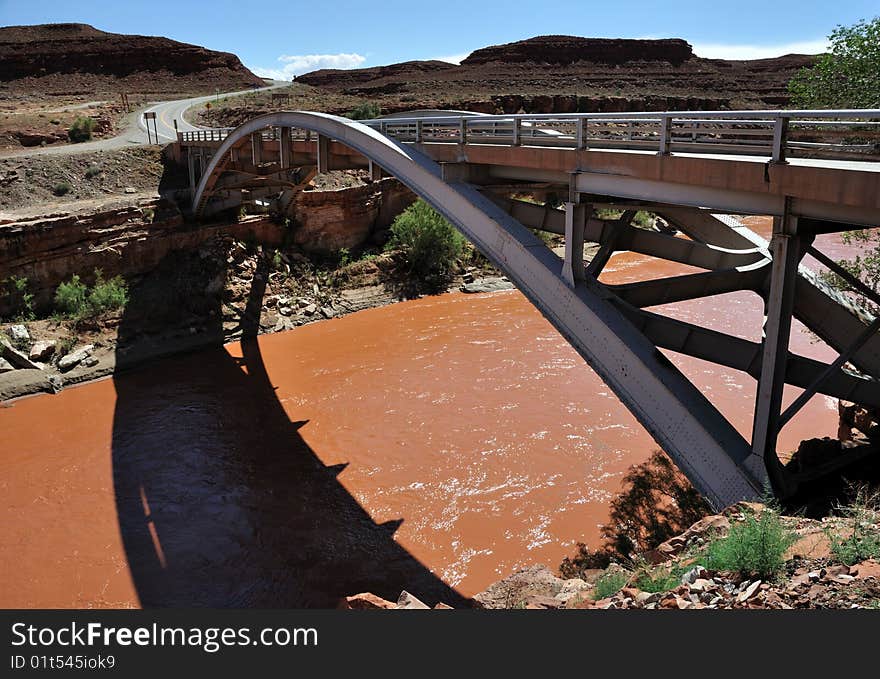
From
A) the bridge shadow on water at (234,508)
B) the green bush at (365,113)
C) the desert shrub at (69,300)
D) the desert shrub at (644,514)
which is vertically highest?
the green bush at (365,113)

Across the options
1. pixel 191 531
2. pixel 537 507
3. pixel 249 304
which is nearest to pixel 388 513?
pixel 537 507

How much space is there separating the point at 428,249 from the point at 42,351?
13.0m

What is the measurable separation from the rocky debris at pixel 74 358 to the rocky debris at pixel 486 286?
40.6ft

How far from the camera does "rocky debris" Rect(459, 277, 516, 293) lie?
2417 cm

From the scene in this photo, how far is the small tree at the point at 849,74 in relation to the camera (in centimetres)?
1122

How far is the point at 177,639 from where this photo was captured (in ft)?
13.9

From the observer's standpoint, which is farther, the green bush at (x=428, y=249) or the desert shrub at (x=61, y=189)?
the green bush at (x=428, y=249)

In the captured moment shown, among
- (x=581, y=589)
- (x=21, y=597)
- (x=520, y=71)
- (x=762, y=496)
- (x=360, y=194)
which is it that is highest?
(x=520, y=71)

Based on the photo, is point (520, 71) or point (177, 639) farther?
point (520, 71)

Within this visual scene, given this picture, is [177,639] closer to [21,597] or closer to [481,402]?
[21,597]

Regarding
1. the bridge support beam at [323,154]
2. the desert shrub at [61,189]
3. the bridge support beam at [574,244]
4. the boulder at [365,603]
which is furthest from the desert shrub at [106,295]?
the bridge support beam at [574,244]

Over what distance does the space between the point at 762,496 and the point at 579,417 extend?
817cm

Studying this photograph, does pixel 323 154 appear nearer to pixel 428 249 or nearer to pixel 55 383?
pixel 428 249

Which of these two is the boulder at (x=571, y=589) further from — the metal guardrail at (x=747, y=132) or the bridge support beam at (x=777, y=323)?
the metal guardrail at (x=747, y=132)
